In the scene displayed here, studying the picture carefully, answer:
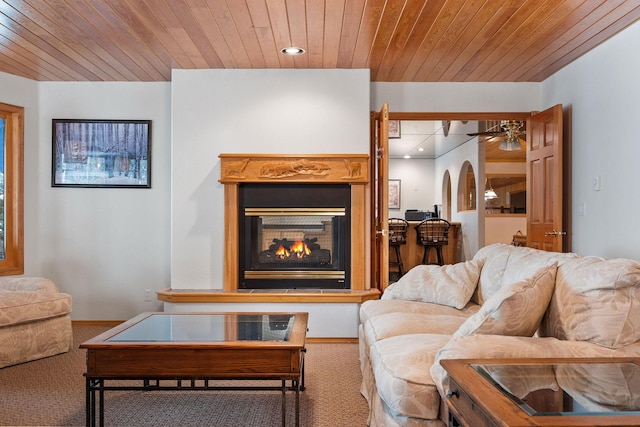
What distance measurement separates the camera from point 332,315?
443 cm

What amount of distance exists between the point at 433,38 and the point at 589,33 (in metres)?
1.07

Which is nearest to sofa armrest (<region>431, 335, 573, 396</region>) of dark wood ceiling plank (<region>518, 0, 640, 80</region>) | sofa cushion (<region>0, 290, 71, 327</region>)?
dark wood ceiling plank (<region>518, 0, 640, 80</region>)

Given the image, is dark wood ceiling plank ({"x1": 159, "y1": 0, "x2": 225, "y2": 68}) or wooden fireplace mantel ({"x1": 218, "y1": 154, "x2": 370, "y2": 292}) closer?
dark wood ceiling plank ({"x1": 159, "y1": 0, "x2": 225, "y2": 68})

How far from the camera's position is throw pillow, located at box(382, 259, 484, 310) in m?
3.35

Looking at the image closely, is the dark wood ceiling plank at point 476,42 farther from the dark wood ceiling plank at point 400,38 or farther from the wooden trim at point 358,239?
the wooden trim at point 358,239

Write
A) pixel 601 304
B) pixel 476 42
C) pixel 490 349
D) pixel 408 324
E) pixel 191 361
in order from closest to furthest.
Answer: pixel 490 349, pixel 601 304, pixel 191 361, pixel 408 324, pixel 476 42

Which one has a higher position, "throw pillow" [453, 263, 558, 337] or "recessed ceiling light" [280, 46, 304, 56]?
"recessed ceiling light" [280, 46, 304, 56]

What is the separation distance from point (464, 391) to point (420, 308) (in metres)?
1.83

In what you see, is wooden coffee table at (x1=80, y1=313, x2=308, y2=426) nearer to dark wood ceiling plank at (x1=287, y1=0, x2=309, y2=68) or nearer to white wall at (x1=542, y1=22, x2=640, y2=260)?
dark wood ceiling plank at (x1=287, y1=0, x2=309, y2=68)

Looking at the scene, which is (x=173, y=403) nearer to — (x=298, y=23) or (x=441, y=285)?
(x=441, y=285)

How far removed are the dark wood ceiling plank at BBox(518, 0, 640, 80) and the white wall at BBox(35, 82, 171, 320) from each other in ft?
11.2

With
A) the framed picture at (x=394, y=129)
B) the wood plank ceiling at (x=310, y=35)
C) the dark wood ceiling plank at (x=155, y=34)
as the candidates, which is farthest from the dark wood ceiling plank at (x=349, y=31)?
the framed picture at (x=394, y=129)

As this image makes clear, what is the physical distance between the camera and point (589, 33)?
12.1 ft

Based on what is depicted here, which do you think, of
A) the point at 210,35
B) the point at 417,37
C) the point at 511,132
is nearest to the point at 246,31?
the point at 210,35
